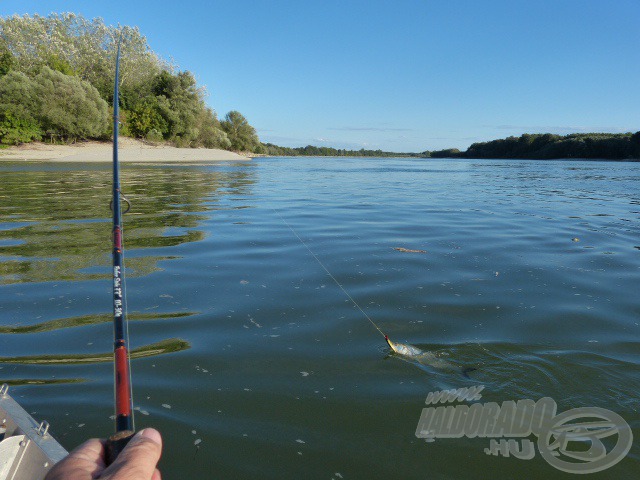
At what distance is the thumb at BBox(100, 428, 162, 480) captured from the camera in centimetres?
115

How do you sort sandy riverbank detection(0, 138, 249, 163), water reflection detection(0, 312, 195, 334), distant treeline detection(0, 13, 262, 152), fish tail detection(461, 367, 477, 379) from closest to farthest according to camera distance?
1. fish tail detection(461, 367, 477, 379)
2. water reflection detection(0, 312, 195, 334)
3. sandy riverbank detection(0, 138, 249, 163)
4. distant treeline detection(0, 13, 262, 152)

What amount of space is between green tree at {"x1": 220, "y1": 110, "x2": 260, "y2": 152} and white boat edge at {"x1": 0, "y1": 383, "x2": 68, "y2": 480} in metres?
78.9

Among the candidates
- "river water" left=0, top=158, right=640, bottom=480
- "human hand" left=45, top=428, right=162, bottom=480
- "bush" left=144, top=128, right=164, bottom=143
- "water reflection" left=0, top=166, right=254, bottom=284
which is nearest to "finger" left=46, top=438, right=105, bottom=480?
"human hand" left=45, top=428, right=162, bottom=480

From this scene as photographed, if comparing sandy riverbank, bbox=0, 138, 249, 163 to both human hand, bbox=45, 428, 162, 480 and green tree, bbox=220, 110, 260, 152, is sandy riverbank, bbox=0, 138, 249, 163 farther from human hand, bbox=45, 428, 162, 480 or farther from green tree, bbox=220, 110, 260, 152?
human hand, bbox=45, 428, 162, 480

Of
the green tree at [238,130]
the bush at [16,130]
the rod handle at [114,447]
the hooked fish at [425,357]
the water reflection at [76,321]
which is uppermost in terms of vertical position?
the green tree at [238,130]

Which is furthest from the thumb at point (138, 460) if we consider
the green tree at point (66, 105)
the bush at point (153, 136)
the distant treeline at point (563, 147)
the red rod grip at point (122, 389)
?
the distant treeline at point (563, 147)

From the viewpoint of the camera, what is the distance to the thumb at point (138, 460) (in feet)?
3.79

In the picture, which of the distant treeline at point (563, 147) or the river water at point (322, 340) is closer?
the river water at point (322, 340)

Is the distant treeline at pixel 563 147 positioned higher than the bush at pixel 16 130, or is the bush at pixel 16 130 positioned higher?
the distant treeline at pixel 563 147

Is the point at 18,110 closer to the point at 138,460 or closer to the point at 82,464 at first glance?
the point at 82,464

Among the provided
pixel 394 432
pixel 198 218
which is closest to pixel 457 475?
pixel 394 432

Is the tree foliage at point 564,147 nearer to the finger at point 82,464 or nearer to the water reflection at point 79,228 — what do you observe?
the water reflection at point 79,228

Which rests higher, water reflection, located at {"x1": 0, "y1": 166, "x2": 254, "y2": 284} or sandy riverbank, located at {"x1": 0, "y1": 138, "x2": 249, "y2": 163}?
sandy riverbank, located at {"x1": 0, "y1": 138, "x2": 249, "y2": 163}

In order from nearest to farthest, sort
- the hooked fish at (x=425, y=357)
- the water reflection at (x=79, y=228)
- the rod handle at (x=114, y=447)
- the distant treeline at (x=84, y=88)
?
the rod handle at (x=114, y=447) < the hooked fish at (x=425, y=357) < the water reflection at (x=79, y=228) < the distant treeline at (x=84, y=88)
